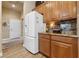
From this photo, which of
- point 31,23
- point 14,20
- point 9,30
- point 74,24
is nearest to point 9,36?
point 9,30

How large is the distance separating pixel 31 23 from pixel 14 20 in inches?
202

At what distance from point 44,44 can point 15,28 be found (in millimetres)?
5826

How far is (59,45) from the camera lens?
2.65 m

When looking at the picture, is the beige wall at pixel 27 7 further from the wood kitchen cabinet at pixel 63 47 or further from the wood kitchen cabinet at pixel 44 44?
the wood kitchen cabinet at pixel 63 47

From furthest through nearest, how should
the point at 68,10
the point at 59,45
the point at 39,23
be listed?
the point at 39,23, the point at 68,10, the point at 59,45

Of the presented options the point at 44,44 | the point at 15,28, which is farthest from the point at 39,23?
the point at 15,28

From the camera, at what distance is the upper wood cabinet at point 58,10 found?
2760 mm

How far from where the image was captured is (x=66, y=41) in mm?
2420

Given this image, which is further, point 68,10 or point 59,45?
point 68,10

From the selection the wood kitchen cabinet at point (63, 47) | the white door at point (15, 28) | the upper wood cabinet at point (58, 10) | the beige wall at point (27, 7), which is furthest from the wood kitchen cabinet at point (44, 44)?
the white door at point (15, 28)

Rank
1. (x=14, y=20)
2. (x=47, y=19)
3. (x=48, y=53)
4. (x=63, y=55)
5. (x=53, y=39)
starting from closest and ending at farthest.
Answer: (x=63, y=55) < (x=53, y=39) < (x=48, y=53) < (x=47, y=19) < (x=14, y=20)

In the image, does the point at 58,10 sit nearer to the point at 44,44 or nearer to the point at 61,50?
the point at 44,44

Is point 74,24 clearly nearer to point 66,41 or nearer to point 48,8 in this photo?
point 66,41

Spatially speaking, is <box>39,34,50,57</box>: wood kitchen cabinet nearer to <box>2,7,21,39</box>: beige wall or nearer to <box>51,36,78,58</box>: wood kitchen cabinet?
<box>51,36,78,58</box>: wood kitchen cabinet
